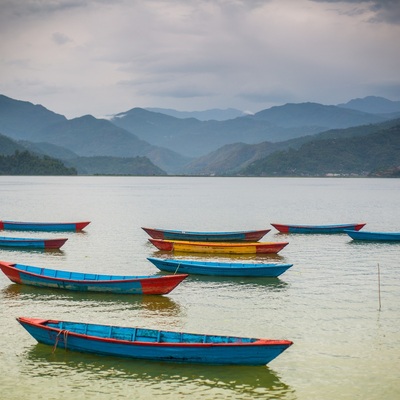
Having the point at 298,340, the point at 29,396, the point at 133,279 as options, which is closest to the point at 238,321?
the point at 298,340

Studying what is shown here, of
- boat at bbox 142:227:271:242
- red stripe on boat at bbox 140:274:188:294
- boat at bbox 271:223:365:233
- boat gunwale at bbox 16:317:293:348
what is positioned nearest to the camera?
boat gunwale at bbox 16:317:293:348

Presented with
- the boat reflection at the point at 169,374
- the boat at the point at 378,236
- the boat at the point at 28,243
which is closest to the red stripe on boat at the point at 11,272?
the boat reflection at the point at 169,374

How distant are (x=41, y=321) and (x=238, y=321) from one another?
8.92 m

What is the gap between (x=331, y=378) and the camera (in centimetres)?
1838

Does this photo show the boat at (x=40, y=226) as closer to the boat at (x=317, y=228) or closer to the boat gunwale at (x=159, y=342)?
the boat at (x=317, y=228)

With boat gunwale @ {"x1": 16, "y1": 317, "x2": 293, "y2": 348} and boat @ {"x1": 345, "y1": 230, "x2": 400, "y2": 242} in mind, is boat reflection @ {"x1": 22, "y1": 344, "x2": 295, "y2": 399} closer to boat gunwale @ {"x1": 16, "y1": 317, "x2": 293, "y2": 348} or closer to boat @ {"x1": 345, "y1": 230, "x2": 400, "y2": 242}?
boat gunwale @ {"x1": 16, "y1": 317, "x2": 293, "y2": 348}

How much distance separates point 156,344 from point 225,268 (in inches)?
600

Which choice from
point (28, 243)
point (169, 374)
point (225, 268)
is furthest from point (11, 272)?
point (169, 374)

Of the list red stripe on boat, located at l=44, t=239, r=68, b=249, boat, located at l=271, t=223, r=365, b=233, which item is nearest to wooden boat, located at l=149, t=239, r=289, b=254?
red stripe on boat, located at l=44, t=239, r=68, b=249

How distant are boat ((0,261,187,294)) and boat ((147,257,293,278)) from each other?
14.9ft

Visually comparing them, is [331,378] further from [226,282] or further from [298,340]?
[226,282]

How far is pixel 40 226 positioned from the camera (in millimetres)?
58281

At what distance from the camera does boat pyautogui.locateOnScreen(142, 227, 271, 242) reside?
49100 mm

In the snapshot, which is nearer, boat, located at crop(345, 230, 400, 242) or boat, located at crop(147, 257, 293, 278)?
boat, located at crop(147, 257, 293, 278)
